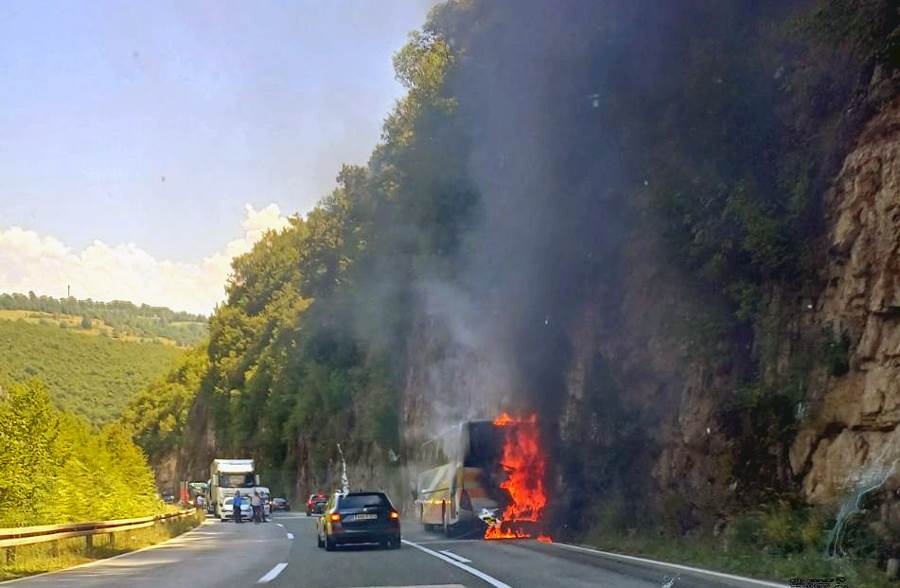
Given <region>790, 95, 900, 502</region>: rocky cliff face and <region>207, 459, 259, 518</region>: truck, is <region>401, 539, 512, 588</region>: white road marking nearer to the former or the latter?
<region>790, 95, 900, 502</region>: rocky cliff face

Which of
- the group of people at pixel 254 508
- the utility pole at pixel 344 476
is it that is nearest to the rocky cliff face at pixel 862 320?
the group of people at pixel 254 508

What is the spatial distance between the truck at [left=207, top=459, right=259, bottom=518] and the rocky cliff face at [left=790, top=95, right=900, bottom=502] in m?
45.9

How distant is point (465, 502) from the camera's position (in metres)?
26.1

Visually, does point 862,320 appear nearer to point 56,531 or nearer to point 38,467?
point 56,531

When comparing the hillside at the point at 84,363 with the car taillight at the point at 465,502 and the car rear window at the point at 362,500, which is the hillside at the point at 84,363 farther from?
the car rear window at the point at 362,500

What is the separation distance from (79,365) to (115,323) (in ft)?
163

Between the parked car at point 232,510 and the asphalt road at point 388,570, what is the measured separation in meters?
26.7

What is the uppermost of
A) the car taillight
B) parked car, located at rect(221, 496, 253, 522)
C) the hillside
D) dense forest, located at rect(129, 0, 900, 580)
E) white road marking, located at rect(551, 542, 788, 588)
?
the hillside

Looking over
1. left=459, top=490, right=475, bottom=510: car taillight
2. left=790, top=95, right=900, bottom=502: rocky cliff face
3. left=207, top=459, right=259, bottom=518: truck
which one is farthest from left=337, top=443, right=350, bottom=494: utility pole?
left=790, top=95, right=900, bottom=502: rocky cliff face

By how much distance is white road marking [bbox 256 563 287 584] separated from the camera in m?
14.2

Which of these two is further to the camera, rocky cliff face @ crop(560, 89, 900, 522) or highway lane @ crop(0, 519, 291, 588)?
rocky cliff face @ crop(560, 89, 900, 522)

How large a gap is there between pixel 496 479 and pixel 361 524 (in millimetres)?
5116

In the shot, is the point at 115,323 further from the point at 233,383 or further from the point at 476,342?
the point at 476,342

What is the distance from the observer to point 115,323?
648ft
